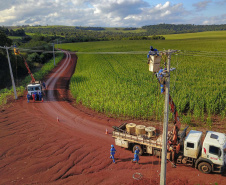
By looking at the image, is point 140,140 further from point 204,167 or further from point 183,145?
point 204,167

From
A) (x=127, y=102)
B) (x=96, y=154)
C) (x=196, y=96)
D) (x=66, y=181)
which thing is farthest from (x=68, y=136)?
(x=196, y=96)

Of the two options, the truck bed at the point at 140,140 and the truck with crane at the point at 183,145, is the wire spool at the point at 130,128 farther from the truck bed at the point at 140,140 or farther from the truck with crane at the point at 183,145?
the truck bed at the point at 140,140

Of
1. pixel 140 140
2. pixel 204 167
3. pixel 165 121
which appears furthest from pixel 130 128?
pixel 165 121

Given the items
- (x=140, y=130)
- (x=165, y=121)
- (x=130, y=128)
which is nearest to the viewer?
(x=165, y=121)

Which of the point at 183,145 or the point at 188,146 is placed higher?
the point at 188,146

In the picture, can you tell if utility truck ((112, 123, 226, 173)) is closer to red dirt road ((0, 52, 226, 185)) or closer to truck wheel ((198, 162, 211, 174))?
truck wheel ((198, 162, 211, 174))

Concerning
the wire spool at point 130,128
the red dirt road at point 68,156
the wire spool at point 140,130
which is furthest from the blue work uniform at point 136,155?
the wire spool at point 130,128

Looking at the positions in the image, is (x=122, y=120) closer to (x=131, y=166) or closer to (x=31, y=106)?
(x=131, y=166)

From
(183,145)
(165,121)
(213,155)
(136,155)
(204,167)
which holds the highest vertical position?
(165,121)
